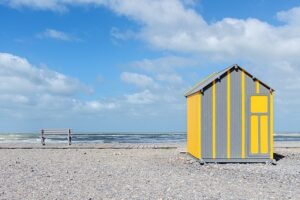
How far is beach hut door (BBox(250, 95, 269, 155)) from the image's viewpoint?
1811 cm

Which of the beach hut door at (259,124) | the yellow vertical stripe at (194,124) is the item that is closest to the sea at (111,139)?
the yellow vertical stripe at (194,124)

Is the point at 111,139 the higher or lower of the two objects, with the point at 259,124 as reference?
lower

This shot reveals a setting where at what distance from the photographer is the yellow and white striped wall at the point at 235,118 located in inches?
706

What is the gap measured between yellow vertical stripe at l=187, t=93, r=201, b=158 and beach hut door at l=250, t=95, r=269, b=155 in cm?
208

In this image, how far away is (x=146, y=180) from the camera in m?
13.2

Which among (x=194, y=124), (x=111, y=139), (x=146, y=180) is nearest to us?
(x=146, y=180)

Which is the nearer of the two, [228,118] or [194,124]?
[228,118]

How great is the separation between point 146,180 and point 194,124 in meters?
6.49

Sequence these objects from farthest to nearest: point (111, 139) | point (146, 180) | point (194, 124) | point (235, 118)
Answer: point (111, 139) → point (194, 124) → point (235, 118) → point (146, 180)

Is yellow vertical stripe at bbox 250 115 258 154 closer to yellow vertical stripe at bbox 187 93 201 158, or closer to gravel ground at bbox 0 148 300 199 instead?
gravel ground at bbox 0 148 300 199

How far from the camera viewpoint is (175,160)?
19.1 meters

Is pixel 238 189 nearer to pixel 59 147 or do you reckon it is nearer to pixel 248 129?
pixel 248 129

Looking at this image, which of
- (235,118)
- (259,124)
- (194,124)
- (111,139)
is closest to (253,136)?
(259,124)

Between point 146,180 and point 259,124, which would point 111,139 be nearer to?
point 259,124
